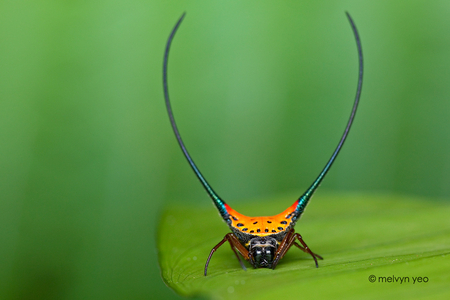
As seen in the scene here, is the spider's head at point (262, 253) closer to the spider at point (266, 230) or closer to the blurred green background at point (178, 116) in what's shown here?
the spider at point (266, 230)

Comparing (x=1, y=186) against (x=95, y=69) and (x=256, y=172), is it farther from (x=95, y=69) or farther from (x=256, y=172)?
(x=256, y=172)

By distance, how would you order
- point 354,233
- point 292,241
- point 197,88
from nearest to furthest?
point 292,241
point 354,233
point 197,88

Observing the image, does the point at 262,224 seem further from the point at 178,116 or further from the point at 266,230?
the point at 178,116

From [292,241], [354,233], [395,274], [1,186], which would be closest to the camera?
→ [395,274]

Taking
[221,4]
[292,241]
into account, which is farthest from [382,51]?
[292,241]

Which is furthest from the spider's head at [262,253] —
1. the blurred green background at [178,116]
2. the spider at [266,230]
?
the blurred green background at [178,116]

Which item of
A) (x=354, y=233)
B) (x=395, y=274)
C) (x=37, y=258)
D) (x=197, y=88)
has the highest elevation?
(x=197, y=88)

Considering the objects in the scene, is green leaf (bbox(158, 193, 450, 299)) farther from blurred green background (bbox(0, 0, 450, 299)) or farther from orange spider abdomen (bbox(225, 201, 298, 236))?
blurred green background (bbox(0, 0, 450, 299))
